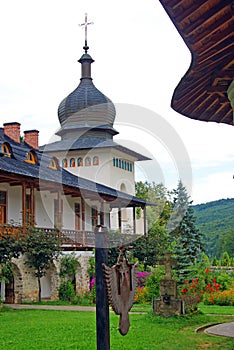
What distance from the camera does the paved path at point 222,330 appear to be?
37.0 feet

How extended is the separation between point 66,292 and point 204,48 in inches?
675

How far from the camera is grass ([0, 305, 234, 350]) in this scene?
9.97 metres

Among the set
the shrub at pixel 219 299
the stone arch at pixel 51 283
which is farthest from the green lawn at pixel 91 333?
the stone arch at pixel 51 283

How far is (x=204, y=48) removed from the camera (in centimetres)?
501

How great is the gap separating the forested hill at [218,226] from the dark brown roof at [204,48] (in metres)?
45.0

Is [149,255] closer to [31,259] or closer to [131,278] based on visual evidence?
[31,259]

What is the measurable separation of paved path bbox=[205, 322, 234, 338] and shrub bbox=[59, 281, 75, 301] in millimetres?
9084

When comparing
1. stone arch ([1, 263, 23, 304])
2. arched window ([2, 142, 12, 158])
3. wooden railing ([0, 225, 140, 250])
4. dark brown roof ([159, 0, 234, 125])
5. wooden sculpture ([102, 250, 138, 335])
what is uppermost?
arched window ([2, 142, 12, 158])

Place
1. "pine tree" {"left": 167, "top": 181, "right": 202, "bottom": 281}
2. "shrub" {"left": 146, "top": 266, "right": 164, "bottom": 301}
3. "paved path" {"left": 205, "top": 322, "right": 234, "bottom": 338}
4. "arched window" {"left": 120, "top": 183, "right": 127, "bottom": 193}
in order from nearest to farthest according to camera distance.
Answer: "paved path" {"left": 205, "top": 322, "right": 234, "bottom": 338} → "shrub" {"left": 146, "top": 266, "right": 164, "bottom": 301} → "pine tree" {"left": 167, "top": 181, "right": 202, "bottom": 281} → "arched window" {"left": 120, "top": 183, "right": 127, "bottom": 193}

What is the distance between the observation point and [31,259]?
19906 millimetres

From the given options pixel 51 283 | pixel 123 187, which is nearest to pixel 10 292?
pixel 51 283

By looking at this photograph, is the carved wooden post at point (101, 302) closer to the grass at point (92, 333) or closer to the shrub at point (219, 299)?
the grass at point (92, 333)

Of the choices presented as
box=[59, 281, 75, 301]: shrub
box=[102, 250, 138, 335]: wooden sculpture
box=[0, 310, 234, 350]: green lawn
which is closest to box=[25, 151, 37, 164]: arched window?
box=[59, 281, 75, 301]: shrub

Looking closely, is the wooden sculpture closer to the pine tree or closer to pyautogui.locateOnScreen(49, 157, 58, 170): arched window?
pyautogui.locateOnScreen(49, 157, 58, 170): arched window
